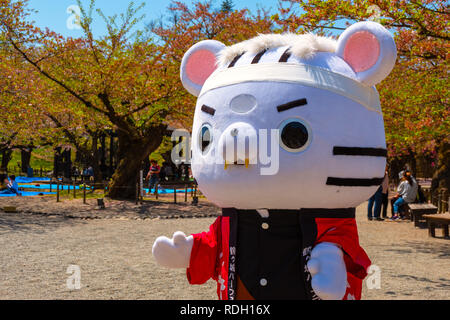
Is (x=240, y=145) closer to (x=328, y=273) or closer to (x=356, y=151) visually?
(x=356, y=151)

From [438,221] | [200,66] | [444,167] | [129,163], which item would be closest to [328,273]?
[200,66]

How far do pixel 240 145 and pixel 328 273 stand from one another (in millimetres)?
917

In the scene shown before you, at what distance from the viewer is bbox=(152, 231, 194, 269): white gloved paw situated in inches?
122

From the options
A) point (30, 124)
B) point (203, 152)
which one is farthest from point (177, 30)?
point (203, 152)

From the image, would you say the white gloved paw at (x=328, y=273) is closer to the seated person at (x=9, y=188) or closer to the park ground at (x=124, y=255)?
the park ground at (x=124, y=255)

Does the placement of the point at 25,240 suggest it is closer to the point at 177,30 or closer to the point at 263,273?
the point at 263,273

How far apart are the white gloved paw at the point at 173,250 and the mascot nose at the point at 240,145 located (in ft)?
2.60

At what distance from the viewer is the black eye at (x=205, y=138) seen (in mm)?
3012

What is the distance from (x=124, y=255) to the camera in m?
7.89

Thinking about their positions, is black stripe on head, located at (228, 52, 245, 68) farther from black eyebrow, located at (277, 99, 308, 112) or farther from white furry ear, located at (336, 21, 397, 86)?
white furry ear, located at (336, 21, 397, 86)

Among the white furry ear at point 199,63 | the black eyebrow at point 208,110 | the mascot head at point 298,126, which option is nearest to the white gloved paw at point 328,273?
the mascot head at point 298,126

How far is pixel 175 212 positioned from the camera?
14.3 metres

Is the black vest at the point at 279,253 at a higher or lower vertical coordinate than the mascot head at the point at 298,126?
lower

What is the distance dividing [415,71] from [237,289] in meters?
8.71
